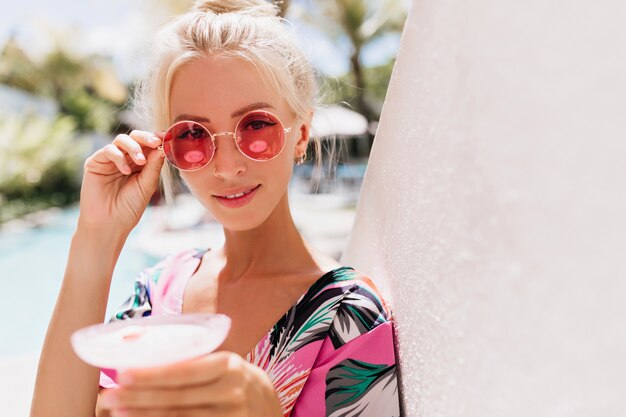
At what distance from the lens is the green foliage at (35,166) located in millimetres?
16875

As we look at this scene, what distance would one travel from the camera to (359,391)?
1508mm

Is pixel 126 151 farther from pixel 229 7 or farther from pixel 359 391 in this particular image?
pixel 359 391

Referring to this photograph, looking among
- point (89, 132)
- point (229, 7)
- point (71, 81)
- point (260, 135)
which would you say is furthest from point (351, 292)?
point (71, 81)

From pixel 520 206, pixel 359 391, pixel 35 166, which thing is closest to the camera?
pixel 520 206

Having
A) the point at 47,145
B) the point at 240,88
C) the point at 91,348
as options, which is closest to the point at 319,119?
the point at 240,88

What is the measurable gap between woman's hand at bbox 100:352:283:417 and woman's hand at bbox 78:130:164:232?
1.03 meters

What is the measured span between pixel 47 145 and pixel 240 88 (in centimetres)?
2160

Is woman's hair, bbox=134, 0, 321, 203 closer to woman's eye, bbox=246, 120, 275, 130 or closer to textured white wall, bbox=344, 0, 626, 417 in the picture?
woman's eye, bbox=246, 120, 275, 130

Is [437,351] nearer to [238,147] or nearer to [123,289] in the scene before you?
[238,147]

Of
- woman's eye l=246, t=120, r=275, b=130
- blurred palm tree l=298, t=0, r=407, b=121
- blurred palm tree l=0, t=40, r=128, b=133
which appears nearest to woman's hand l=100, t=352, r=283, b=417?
woman's eye l=246, t=120, r=275, b=130

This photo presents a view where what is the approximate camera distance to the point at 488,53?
829 millimetres

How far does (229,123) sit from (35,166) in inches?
786

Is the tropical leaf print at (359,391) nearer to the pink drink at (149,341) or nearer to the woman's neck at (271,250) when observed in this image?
the woman's neck at (271,250)

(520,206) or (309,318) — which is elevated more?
(520,206)
